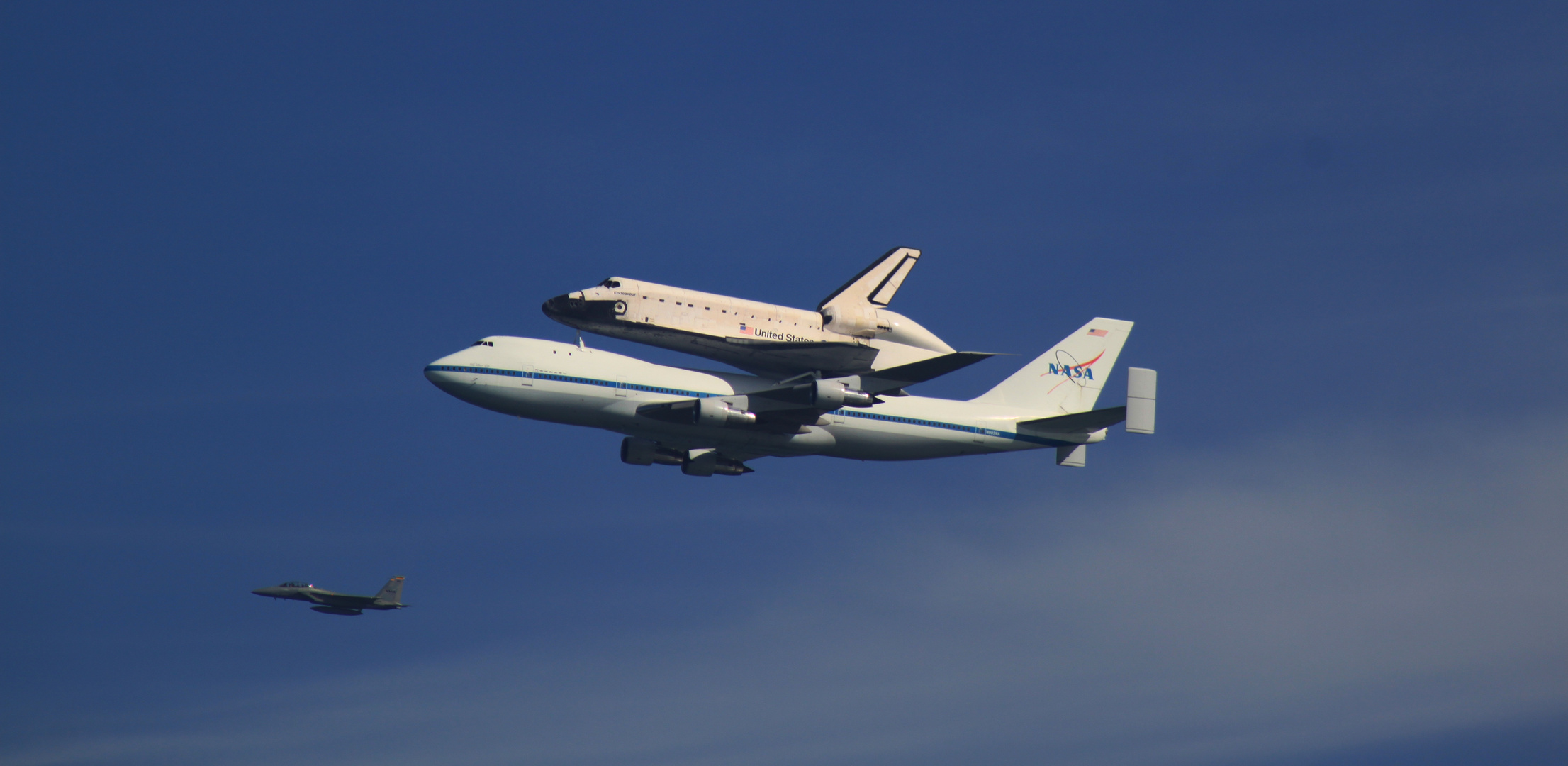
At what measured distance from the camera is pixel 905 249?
54.0m

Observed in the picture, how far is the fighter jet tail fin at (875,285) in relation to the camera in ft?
174

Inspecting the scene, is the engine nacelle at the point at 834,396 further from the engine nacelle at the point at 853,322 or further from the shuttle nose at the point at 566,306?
the shuttle nose at the point at 566,306

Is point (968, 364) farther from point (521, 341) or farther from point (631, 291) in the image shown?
point (521, 341)

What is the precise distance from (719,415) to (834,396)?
16.0 ft

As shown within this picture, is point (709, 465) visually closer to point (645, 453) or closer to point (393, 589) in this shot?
point (645, 453)

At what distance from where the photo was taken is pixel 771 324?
5178cm

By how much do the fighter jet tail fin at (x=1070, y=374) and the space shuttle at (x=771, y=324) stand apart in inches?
470

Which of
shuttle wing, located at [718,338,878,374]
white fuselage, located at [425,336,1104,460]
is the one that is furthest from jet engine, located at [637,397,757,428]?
shuttle wing, located at [718,338,878,374]

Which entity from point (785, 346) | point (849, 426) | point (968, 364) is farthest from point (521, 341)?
point (968, 364)

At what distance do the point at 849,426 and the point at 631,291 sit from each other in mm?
13208

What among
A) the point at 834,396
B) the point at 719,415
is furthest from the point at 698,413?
the point at 834,396

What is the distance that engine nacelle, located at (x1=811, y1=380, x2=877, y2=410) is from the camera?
53.7m

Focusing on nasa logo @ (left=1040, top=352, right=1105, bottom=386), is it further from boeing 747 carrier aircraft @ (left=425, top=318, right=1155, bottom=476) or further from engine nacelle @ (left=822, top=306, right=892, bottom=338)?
engine nacelle @ (left=822, top=306, right=892, bottom=338)

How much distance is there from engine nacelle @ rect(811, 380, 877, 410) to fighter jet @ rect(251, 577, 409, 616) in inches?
1259
